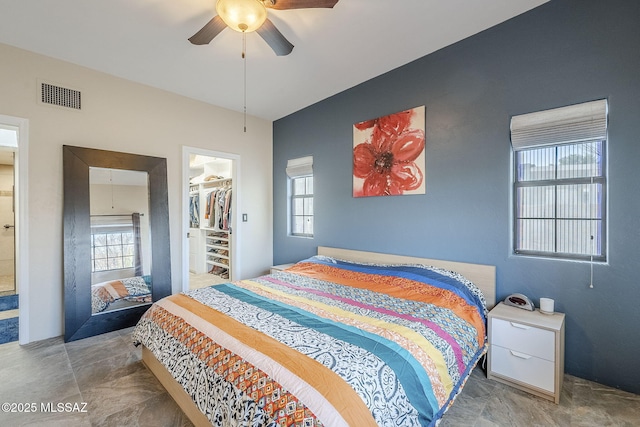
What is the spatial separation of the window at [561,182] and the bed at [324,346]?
50 centimetres

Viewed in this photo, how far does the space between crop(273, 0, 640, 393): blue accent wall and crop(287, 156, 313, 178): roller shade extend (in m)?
0.63

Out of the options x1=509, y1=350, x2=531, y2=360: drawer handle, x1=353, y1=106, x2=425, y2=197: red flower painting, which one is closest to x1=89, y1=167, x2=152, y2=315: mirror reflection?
x1=353, y1=106, x2=425, y2=197: red flower painting

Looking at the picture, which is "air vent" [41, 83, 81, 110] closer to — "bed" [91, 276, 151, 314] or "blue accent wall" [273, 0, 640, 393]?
"bed" [91, 276, 151, 314]

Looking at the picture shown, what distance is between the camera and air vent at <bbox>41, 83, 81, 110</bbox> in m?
2.63

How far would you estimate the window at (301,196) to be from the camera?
3.95m

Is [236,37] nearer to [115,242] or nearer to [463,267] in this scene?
[115,242]

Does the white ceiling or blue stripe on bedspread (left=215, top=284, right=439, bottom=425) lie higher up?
the white ceiling

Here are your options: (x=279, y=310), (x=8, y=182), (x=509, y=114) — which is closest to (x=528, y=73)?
(x=509, y=114)

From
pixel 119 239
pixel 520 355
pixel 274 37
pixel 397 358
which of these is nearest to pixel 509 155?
pixel 520 355

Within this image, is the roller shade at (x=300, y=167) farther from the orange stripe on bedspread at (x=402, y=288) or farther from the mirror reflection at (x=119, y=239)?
the mirror reflection at (x=119, y=239)

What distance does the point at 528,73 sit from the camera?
2182mm

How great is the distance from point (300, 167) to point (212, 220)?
6.62ft

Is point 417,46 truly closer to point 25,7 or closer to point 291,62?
point 291,62

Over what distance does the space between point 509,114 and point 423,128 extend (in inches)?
28.2
